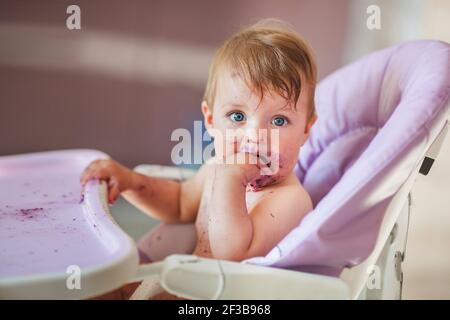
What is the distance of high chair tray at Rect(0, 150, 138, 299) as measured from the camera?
489 millimetres

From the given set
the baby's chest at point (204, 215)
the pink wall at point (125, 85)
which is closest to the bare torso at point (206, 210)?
the baby's chest at point (204, 215)

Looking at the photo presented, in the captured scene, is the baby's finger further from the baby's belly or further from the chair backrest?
the chair backrest

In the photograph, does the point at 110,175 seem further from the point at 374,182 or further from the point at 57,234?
the point at 374,182

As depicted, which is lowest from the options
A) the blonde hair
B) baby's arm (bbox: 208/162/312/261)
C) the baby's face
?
baby's arm (bbox: 208/162/312/261)

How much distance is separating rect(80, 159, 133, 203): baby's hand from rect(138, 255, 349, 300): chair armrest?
24 cm

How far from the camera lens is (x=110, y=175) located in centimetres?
78

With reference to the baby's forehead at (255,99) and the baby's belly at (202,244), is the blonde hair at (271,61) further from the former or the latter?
the baby's belly at (202,244)

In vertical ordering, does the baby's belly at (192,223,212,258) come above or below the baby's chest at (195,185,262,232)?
below

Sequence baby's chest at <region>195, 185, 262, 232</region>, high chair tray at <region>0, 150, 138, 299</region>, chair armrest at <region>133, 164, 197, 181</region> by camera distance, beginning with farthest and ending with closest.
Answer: chair armrest at <region>133, 164, 197, 181</region>
baby's chest at <region>195, 185, 262, 232</region>
high chair tray at <region>0, 150, 138, 299</region>

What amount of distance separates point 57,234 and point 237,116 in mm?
232

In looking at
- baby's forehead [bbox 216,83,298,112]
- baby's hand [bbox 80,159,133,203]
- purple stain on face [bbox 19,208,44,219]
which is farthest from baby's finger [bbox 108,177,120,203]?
baby's forehead [bbox 216,83,298,112]

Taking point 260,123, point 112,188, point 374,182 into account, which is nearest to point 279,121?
point 260,123
